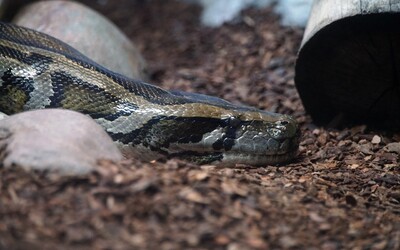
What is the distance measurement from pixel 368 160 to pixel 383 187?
1.96 feet

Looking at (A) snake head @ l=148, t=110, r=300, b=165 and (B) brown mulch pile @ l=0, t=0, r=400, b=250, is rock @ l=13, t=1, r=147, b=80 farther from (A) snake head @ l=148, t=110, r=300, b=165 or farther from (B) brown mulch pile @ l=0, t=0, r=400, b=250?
(B) brown mulch pile @ l=0, t=0, r=400, b=250

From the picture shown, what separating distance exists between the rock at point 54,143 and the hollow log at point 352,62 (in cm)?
233

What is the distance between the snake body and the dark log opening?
35.5 inches

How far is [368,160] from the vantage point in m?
5.20

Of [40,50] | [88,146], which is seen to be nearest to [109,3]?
[40,50]

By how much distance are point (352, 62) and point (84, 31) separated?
2986 mm

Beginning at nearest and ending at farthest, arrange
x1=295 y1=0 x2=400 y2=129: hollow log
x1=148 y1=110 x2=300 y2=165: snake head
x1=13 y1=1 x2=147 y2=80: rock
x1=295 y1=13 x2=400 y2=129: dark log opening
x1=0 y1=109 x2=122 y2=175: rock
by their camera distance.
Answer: x1=0 y1=109 x2=122 y2=175: rock → x1=148 y1=110 x2=300 y2=165: snake head → x1=295 y1=0 x2=400 y2=129: hollow log → x1=295 y1=13 x2=400 y2=129: dark log opening → x1=13 y1=1 x2=147 y2=80: rock

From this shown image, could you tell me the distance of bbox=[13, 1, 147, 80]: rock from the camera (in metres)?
6.70

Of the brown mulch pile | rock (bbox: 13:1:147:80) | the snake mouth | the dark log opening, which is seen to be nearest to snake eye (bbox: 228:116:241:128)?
the snake mouth

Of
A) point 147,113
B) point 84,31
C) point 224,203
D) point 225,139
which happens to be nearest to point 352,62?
point 225,139

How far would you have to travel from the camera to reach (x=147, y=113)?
190 inches

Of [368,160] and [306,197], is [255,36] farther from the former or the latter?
[306,197]

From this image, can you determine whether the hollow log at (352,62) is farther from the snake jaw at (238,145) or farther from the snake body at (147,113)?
the snake jaw at (238,145)

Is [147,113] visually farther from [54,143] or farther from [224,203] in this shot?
[224,203]
